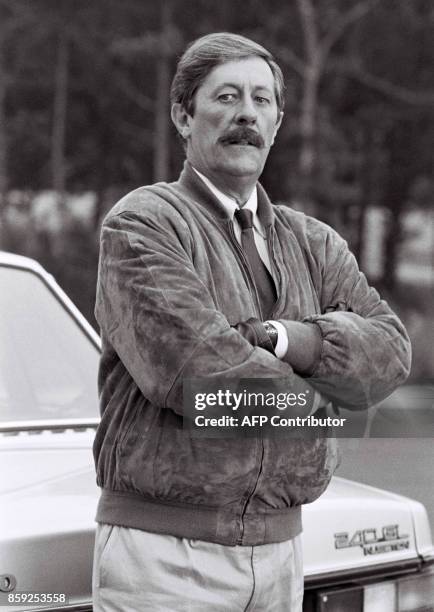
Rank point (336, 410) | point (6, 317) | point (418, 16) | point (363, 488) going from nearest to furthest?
1. point (336, 410)
2. point (363, 488)
3. point (6, 317)
4. point (418, 16)

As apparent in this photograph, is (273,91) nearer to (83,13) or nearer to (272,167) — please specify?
(272,167)

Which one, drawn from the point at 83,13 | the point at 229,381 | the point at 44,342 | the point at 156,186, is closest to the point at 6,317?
the point at 44,342

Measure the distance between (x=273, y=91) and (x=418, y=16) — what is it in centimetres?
1250

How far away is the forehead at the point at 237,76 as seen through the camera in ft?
6.48

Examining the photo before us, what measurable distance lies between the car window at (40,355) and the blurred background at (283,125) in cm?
893

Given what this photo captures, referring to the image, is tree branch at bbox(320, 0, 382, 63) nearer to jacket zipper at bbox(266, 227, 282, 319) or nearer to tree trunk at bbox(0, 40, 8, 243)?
tree trunk at bbox(0, 40, 8, 243)

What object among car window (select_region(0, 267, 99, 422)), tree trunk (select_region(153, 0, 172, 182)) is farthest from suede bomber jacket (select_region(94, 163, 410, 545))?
tree trunk (select_region(153, 0, 172, 182))

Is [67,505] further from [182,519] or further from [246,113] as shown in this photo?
[246,113]

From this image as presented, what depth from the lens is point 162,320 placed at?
1.76m

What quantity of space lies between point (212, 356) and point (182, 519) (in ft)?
1.01

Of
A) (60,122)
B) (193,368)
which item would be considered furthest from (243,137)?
(60,122)

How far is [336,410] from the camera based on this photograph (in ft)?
6.35

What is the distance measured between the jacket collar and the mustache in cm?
10

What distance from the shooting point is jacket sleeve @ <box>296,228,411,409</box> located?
75.1 inches
